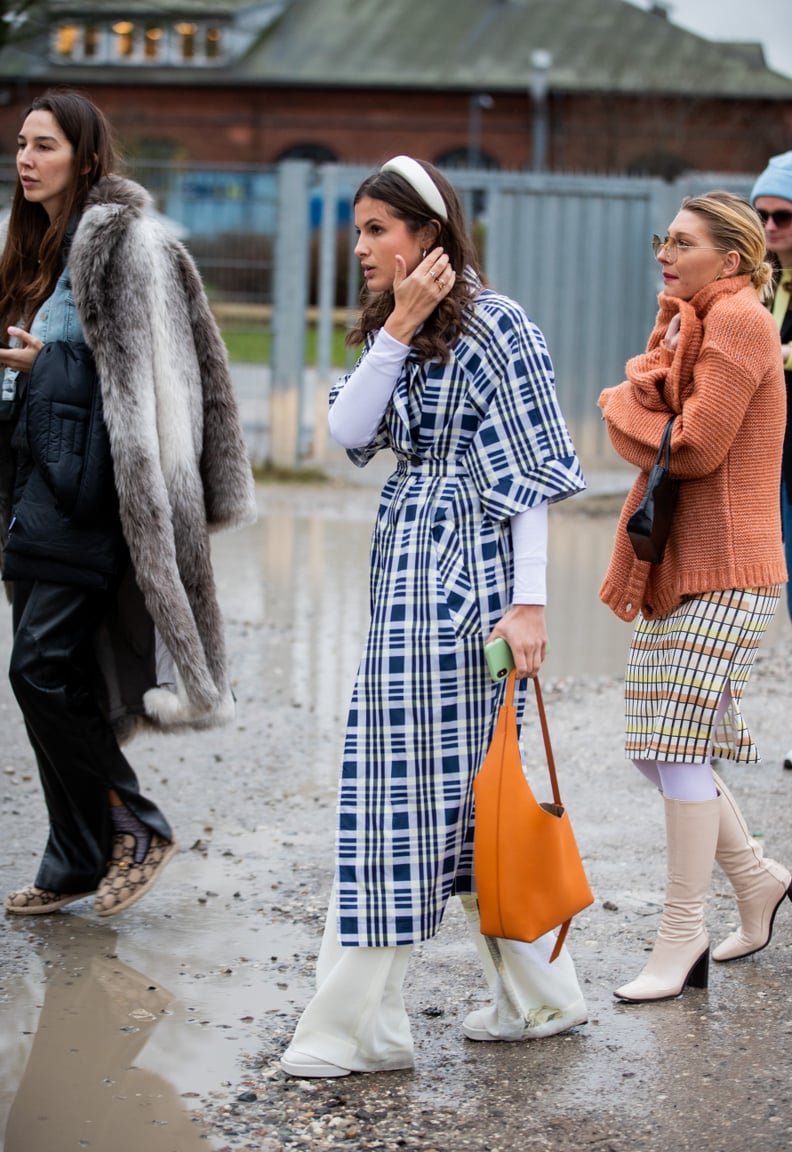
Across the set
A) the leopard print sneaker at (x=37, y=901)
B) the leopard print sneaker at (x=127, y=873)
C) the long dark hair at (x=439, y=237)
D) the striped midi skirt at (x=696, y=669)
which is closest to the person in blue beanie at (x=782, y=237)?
the striped midi skirt at (x=696, y=669)

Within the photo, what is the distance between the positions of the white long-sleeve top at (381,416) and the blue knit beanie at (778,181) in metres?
2.05

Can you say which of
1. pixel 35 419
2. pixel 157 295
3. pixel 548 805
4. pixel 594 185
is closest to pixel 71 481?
pixel 35 419

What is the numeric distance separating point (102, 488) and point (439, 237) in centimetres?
118

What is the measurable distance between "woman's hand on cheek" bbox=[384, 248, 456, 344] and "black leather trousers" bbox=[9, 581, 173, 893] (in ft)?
4.09

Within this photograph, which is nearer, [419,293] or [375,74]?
[419,293]

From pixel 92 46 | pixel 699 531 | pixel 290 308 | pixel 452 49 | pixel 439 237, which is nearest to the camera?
pixel 439 237

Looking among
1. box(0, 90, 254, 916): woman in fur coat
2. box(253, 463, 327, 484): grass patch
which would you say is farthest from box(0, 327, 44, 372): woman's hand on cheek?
box(253, 463, 327, 484): grass patch

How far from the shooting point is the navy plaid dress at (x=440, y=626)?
3.27 meters

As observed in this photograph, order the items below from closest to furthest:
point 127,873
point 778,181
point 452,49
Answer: point 127,873 → point 778,181 → point 452,49

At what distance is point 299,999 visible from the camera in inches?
149

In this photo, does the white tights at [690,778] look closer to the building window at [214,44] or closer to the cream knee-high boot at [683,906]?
the cream knee-high boot at [683,906]

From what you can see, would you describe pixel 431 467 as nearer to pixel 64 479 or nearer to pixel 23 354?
pixel 64 479

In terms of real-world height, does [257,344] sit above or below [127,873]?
above

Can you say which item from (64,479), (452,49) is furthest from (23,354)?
(452,49)
